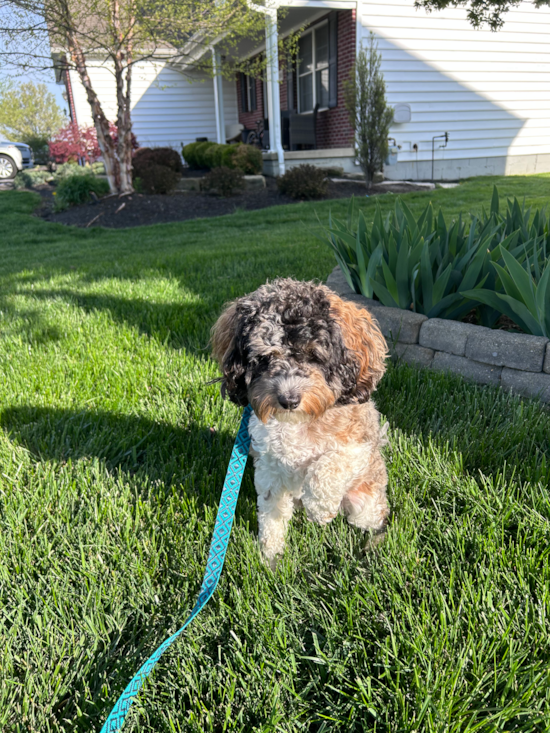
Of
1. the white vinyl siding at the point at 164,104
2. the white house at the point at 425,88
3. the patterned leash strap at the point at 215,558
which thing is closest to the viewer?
the patterned leash strap at the point at 215,558

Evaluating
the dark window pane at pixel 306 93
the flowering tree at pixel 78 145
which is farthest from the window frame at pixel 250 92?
the flowering tree at pixel 78 145

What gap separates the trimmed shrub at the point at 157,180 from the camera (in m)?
13.6

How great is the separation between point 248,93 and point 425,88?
905 centimetres

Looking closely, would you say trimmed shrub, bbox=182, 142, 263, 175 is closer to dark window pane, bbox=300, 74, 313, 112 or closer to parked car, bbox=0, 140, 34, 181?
Answer: dark window pane, bbox=300, 74, 313, 112

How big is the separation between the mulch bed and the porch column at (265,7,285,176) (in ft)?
7.47

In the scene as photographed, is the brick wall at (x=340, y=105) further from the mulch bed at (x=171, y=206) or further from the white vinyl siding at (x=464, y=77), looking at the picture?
the mulch bed at (x=171, y=206)

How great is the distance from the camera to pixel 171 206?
12.6m

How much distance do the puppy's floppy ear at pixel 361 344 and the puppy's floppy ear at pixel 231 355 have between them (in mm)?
424

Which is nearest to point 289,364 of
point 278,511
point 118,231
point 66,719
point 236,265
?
point 278,511

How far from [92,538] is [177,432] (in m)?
0.96

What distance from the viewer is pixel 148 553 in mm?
2211

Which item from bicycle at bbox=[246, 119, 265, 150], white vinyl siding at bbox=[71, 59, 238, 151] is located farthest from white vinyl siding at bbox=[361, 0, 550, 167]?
white vinyl siding at bbox=[71, 59, 238, 151]

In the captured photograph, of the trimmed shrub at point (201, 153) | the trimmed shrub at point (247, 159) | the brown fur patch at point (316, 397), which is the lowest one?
the brown fur patch at point (316, 397)

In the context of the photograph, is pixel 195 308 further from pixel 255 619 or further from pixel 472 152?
pixel 472 152
